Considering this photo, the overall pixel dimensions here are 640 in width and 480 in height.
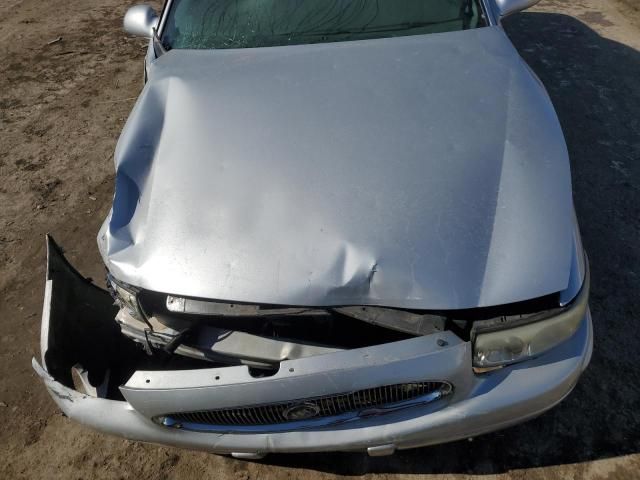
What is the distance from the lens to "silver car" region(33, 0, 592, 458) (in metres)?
1.62

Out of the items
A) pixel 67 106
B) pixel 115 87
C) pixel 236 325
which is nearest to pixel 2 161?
pixel 67 106

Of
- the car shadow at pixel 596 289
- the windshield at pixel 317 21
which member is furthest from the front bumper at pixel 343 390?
the windshield at pixel 317 21

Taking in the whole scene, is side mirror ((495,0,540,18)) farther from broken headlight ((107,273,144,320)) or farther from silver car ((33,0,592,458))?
broken headlight ((107,273,144,320))

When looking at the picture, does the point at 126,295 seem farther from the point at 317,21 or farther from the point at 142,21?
the point at 142,21

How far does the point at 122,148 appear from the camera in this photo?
2152mm

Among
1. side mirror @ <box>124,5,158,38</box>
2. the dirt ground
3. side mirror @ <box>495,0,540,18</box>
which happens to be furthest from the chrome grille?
side mirror @ <box>124,5,158,38</box>

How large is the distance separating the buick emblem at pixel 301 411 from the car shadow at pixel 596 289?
58cm

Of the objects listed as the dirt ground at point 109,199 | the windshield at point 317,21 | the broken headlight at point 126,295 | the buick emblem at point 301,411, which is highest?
the windshield at point 317,21

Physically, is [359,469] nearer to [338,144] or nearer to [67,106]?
[338,144]

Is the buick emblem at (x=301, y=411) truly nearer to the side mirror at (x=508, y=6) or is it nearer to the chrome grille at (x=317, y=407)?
the chrome grille at (x=317, y=407)

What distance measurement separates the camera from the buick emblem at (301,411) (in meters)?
1.64

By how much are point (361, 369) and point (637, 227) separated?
93.6 inches

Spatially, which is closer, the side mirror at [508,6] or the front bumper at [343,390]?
the front bumper at [343,390]

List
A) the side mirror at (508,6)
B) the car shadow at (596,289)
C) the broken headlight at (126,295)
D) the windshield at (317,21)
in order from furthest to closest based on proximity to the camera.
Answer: the side mirror at (508,6)
the windshield at (317,21)
the car shadow at (596,289)
the broken headlight at (126,295)
